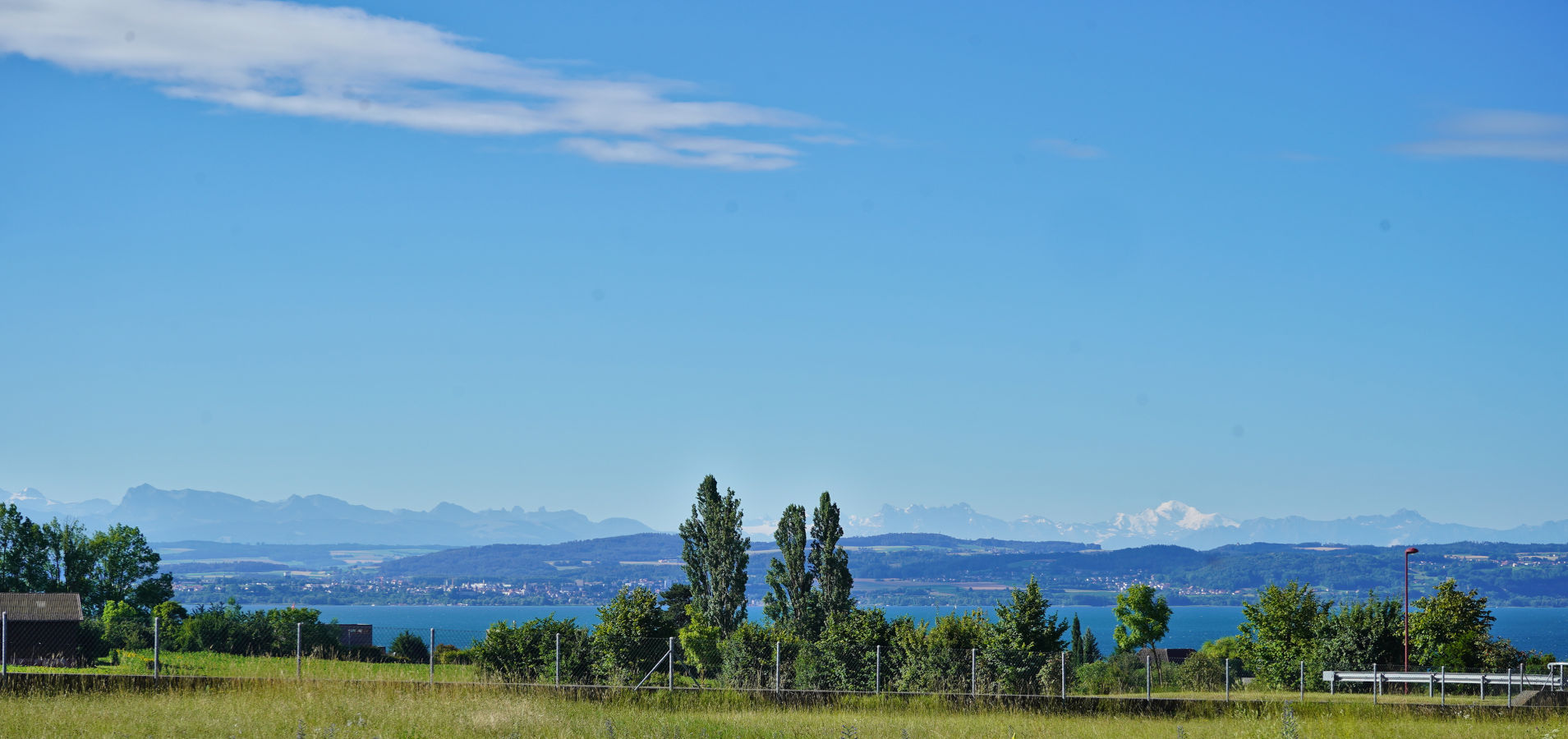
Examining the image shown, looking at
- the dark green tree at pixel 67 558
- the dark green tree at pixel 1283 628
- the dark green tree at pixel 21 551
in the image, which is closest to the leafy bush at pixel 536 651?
the dark green tree at pixel 1283 628

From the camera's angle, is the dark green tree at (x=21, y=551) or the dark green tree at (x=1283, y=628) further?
the dark green tree at (x=21, y=551)

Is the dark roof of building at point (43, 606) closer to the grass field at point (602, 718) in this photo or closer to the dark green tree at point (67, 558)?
the grass field at point (602, 718)

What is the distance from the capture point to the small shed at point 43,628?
41.4 meters

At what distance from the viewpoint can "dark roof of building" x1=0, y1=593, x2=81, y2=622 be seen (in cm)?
5316

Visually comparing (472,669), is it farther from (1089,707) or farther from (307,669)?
(1089,707)

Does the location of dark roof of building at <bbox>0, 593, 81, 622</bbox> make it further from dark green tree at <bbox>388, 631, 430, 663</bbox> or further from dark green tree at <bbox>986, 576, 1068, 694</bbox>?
dark green tree at <bbox>986, 576, 1068, 694</bbox>

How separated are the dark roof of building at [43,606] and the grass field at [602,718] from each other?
1415 inches

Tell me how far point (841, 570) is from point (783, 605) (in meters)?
3.25

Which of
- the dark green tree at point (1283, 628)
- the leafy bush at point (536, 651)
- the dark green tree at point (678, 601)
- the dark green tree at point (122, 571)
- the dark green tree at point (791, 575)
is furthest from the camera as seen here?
the dark green tree at point (122, 571)

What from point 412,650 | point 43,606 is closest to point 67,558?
point 43,606

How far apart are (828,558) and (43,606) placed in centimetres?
2996

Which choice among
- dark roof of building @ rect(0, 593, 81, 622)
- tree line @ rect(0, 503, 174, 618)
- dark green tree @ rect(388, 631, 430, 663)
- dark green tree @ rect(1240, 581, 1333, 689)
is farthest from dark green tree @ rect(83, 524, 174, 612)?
dark green tree @ rect(1240, 581, 1333, 689)

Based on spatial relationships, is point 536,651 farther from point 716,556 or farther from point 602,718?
point 716,556

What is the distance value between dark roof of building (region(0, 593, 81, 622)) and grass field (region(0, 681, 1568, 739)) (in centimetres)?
3593
